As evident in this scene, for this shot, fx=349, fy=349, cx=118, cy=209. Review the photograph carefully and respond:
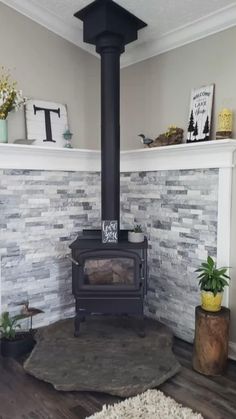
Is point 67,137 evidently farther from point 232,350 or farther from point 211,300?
point 232,350

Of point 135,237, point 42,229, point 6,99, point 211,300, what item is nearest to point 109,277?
point 135,237

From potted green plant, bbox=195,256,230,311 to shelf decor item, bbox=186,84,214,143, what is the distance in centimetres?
94

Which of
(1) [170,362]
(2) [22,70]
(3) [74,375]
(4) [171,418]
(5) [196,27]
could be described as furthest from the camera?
(2) [22,70]

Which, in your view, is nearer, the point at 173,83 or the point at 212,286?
the point at 212,286

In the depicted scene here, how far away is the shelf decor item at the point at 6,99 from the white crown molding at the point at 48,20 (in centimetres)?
51

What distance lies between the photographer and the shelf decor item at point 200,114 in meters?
2.57

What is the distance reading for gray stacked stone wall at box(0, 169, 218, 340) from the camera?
2689 mm

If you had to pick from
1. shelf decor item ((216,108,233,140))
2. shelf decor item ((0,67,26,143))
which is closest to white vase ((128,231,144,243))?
shelf decor item ((216,108,233,140))

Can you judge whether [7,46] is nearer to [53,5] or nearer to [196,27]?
[53,5]

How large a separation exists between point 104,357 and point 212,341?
2.48ft

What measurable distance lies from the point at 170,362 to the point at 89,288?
0.79 meters

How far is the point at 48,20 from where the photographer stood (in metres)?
2.86

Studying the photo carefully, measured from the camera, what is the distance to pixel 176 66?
2.82m

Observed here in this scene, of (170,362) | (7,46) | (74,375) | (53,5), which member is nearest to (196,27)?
(53,5)
